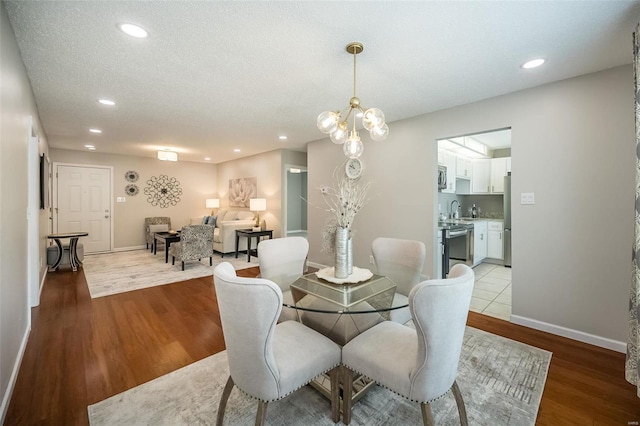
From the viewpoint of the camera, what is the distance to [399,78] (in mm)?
2594

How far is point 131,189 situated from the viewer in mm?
7109

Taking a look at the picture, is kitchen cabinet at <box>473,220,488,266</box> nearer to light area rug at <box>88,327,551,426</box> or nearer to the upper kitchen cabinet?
the upper kitchen cabinet

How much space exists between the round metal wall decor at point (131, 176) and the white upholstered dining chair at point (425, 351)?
759 centimetres

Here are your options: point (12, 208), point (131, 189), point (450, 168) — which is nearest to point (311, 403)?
point (12, 208)

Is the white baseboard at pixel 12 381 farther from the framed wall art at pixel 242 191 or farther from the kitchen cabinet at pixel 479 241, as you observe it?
the kitchen cabinet at pixel 479 241

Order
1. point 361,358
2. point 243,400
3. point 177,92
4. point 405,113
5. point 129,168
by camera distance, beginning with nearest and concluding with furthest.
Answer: point 361,358 < point 243,400 < point 177,92 < point 405,113 < point 129,168

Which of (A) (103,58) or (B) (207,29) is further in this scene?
(A) (103,58)

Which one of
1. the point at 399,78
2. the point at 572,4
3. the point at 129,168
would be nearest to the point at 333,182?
the point at 399,78

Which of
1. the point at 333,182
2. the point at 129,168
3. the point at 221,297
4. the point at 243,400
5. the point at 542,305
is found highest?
the point at 129,168

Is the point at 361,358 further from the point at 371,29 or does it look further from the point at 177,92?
the point at 177,92

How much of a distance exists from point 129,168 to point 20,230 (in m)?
5.45

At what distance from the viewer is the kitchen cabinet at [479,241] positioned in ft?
16.3

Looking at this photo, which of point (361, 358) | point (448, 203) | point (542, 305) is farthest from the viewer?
point (448, 203)

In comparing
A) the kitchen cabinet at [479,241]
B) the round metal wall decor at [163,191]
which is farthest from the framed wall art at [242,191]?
the kitchen cabinet at [479,241]
